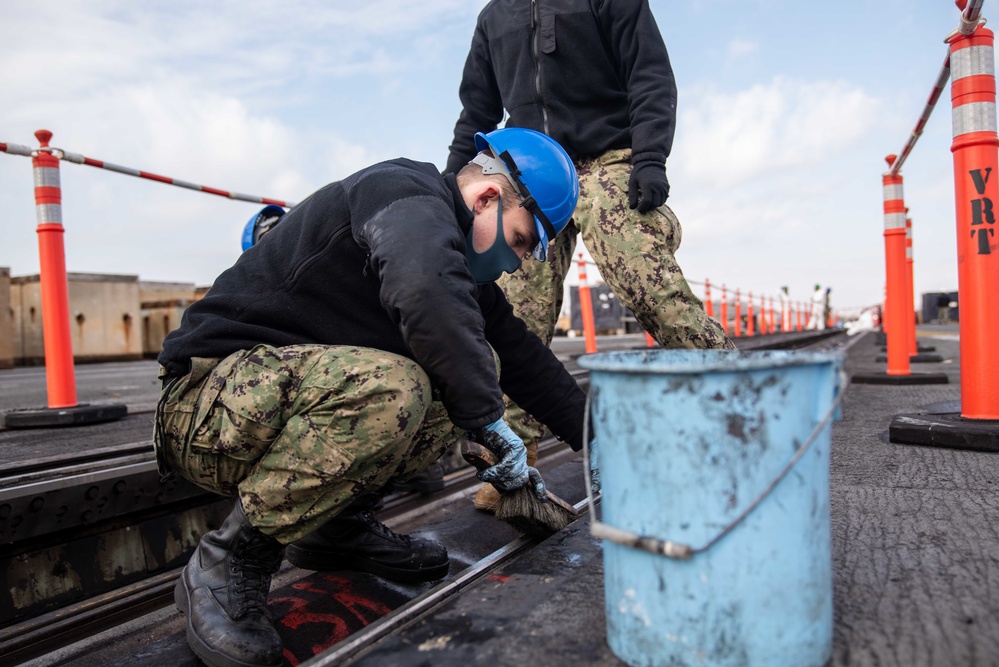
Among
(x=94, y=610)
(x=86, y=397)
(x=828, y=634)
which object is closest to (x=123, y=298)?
(x=86, y=397)

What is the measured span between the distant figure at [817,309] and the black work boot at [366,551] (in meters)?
31.6

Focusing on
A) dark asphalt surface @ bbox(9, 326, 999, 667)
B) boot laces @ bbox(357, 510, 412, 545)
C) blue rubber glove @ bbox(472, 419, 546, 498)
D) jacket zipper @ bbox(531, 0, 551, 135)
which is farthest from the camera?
jacket zipper @ bbox(531, 0, 551, 135)

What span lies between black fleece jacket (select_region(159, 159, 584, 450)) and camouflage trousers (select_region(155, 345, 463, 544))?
0.11 meters

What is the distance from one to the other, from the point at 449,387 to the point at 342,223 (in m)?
0.56

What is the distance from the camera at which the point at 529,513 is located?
2.04 metres

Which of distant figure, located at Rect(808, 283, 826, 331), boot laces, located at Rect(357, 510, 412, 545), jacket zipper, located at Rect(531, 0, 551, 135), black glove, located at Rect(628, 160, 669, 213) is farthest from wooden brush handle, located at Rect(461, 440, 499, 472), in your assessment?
distant figure, located at Rect(808, 283, 826, 331)

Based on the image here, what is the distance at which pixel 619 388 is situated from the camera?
1.10 meters

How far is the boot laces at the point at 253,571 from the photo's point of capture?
169 cm

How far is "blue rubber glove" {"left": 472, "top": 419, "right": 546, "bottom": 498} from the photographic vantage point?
1.94 metres

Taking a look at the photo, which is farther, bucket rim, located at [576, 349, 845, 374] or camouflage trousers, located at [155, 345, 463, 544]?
camouflage trousers, located at [155, 345, 463, 544]

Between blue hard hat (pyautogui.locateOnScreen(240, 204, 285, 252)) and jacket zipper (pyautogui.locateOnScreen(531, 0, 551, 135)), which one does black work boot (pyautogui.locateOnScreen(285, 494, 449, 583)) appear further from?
blue hard hat (pyautogui.locateOnScreen(240, 204, 285, 252))

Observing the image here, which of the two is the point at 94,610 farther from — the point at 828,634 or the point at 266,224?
the point at 266,224

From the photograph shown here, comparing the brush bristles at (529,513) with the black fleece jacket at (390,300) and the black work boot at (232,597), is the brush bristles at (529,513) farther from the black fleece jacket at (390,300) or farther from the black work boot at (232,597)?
the black work boot at (232,597)

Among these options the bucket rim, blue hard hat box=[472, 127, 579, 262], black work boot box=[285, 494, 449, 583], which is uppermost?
blue hard hat box=[472, 127, 579, 262]
